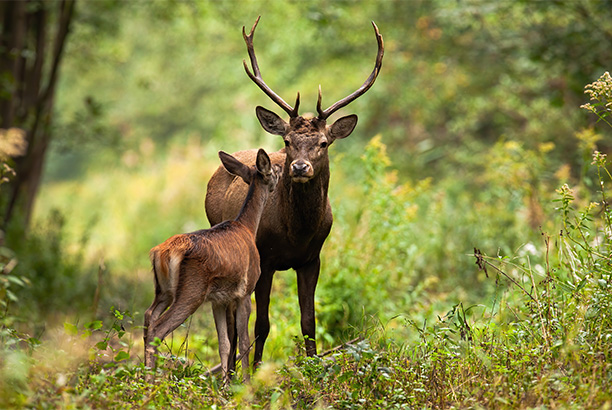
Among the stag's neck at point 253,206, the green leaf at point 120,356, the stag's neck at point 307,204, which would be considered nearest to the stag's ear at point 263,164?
the stag's neck at point 253,206

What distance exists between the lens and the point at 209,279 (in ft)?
17.1

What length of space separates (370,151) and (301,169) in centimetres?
256

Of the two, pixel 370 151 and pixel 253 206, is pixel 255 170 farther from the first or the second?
pixel 370 151

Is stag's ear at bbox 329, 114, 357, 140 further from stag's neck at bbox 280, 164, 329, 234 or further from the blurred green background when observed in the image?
the blurred green background

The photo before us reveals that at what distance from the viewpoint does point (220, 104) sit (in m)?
21.2

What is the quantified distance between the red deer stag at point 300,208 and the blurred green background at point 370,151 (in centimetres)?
52

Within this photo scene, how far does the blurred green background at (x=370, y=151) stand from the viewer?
8320 mm

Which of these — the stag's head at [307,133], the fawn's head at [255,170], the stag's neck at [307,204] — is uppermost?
the stag's head at [307,133]

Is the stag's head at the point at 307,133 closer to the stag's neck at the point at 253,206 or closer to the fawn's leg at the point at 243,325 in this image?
the stag's neck at the point at 253,206

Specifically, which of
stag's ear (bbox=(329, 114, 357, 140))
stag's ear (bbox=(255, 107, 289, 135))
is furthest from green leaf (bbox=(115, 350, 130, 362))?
stag's ear (bbox=(329, 114, 357, 140))

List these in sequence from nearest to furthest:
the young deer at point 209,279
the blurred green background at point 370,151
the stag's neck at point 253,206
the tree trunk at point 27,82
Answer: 1. the young deer at point 209,279
2. the stag's neck at point 253,206
3. the blurred green background at point 370,151
4. the tree trunk at point 27,82

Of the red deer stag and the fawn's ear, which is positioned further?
the fawn's ear

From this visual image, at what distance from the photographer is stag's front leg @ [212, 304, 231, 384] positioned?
536 centimetres

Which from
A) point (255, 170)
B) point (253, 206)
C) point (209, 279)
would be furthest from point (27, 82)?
point (209, 279)
